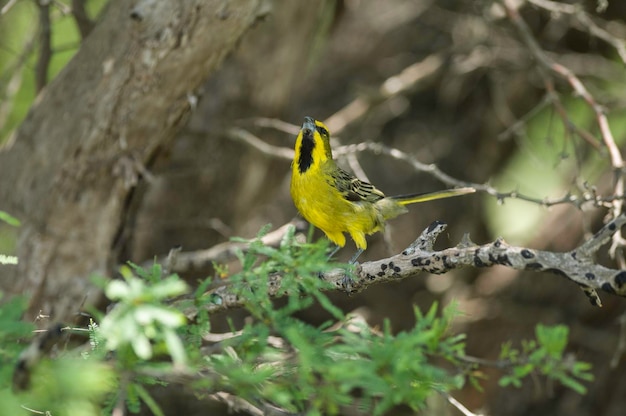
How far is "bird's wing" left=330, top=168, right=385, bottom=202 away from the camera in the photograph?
4734 mm

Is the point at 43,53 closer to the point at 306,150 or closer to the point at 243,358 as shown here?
the point at 306,150

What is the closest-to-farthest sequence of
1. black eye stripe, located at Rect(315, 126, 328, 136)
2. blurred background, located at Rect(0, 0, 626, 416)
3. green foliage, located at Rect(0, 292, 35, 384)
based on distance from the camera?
green foliage, located at Rect(0, 292, 35, 384), black eye stripe, located at Rect(315, 126, 328, 136), blurred background, located at Rect(0, 0, 626, 416)

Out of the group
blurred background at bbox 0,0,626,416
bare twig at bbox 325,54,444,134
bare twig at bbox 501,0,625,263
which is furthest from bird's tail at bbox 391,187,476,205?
bare twig at bbox 325,54,444,134

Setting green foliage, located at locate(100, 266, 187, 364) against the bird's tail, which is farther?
the bird's tail

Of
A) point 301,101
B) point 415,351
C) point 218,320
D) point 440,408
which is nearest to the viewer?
point 415,351

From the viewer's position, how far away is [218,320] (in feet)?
23.9

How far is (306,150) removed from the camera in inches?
191

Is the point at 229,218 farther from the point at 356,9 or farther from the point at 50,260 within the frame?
the point at 356,9

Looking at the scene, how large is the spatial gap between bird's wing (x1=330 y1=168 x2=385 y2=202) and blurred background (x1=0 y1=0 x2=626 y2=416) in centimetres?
31

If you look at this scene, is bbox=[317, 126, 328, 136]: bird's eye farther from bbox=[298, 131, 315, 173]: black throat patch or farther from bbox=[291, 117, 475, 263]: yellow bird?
bbox=[298, 131, 315, 173]: black throat patch

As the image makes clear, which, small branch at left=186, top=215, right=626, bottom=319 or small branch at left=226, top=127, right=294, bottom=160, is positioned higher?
small branch at left=226, top=127, right=294, bottom=160

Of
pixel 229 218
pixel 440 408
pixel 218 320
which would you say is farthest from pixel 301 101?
pixel 440 408

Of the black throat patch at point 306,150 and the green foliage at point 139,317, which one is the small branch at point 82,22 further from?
the green foliage at point 139,317

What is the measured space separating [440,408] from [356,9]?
185 inches
